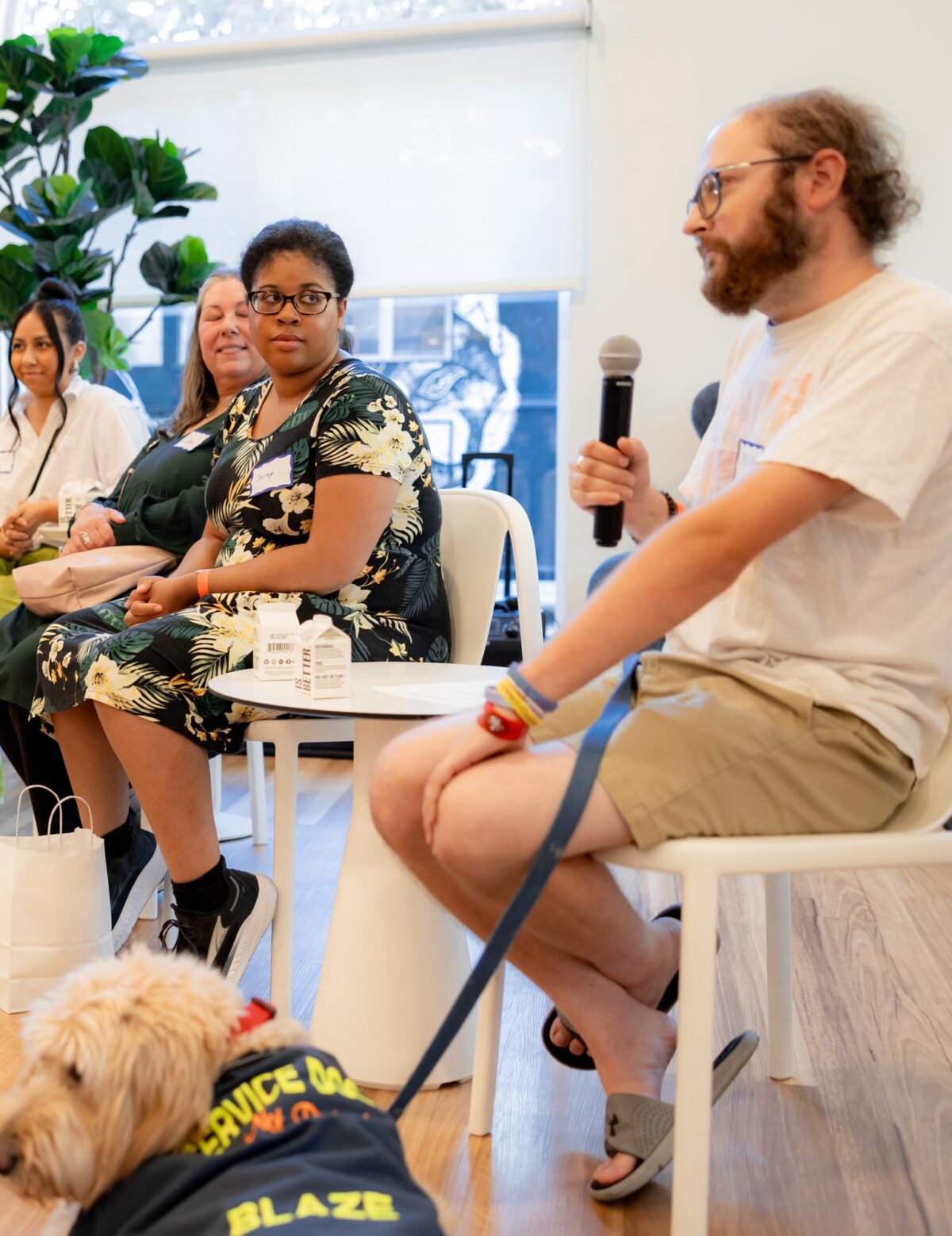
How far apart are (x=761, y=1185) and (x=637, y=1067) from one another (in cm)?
24

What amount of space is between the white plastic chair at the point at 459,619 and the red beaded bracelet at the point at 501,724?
51 centimetres

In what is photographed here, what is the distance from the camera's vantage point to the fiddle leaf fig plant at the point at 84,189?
148 inches

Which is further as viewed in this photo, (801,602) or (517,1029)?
(517,1029)

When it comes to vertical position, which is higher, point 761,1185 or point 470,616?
point 470,616

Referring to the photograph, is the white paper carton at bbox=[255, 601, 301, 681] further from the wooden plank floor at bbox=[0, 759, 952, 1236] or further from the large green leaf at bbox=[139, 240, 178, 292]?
the large green leaf at bbox=[139, 240, 178, 292]

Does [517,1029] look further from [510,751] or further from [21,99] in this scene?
[21,99]

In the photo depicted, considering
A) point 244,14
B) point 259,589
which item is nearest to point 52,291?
point 244,14

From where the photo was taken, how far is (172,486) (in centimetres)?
259

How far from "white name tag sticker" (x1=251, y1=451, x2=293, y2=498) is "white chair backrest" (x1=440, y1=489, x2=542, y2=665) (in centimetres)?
30

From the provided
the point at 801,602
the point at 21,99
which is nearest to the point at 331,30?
the point at 21,99

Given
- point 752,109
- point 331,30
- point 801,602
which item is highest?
point 331,30

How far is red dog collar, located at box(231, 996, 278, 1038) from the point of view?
0.96 m

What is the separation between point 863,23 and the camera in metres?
3.79

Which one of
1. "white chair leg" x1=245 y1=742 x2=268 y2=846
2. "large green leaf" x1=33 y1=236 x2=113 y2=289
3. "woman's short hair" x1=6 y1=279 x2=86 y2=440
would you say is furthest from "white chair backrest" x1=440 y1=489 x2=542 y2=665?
"large green leaf" x1=33 y1=236 x2=113 y2=289
